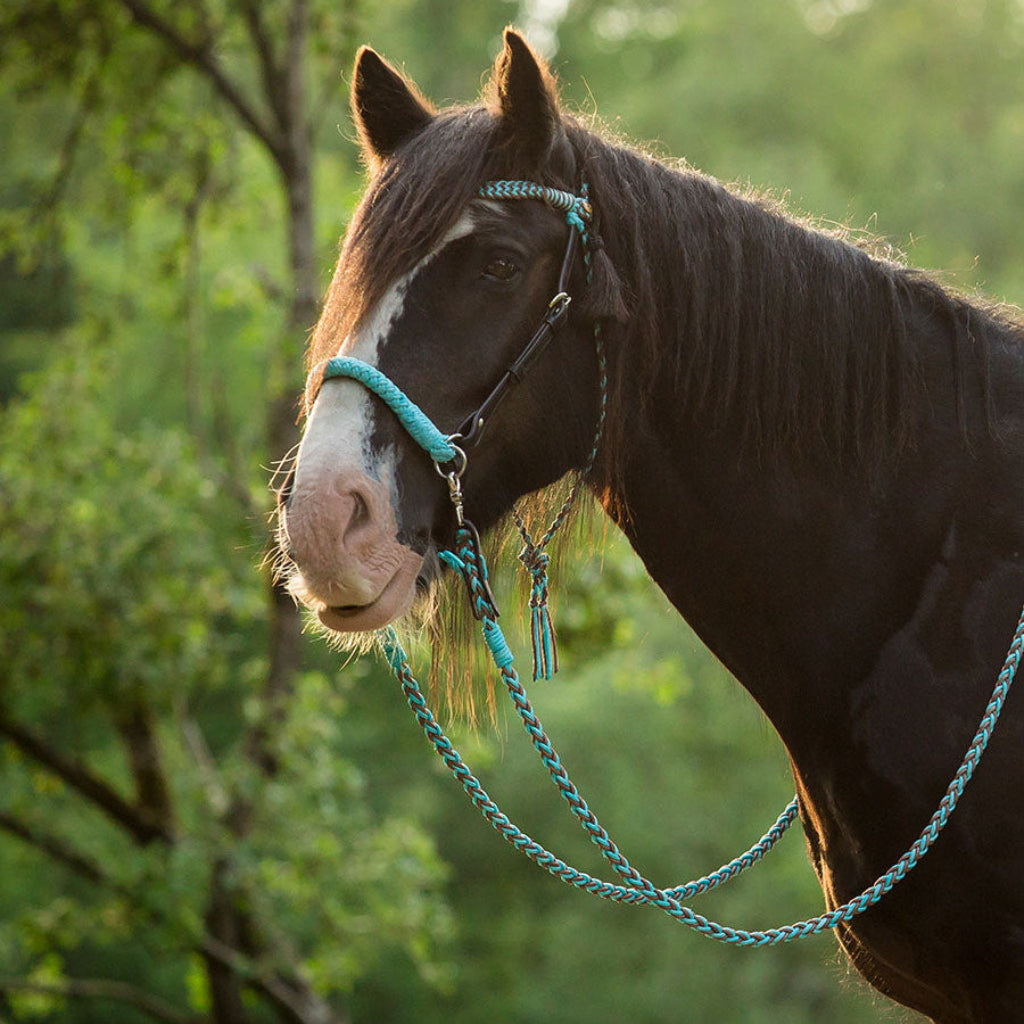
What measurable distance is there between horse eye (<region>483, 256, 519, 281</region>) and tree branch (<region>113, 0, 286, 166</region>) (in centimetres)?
547

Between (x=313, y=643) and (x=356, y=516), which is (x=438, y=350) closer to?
(x=356, y=516)

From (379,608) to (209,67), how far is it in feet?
20.2

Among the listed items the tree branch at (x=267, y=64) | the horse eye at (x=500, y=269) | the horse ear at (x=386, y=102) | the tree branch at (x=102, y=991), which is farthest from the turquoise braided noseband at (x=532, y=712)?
the tree branch at (x=102, y=991)

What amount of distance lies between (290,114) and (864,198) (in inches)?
758

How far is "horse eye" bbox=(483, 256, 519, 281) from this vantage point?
2283mm

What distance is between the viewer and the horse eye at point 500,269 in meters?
2.28

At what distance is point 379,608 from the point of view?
221 cm

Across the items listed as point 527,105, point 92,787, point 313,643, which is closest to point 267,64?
point 92,787

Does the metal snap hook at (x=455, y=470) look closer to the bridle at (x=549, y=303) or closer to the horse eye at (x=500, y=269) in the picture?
the bridle at (x=549, y=303)

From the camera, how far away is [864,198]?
24.4 metres

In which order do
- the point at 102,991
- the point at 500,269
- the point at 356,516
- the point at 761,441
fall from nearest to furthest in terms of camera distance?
the point at 356,516
the point at 500,269
the point at 761,441
the point at 102,991

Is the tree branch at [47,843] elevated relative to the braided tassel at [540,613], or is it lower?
lower

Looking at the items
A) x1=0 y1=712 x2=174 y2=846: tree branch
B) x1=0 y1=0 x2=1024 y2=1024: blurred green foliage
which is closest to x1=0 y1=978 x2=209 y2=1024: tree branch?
x1=0 y1=0 x2=1024 y2=1024: blurred green foliage

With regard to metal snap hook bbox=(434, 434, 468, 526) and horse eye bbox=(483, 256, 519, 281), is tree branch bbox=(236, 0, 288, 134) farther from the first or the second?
metal snap hook bbox=(434, 434, 468, 526)
